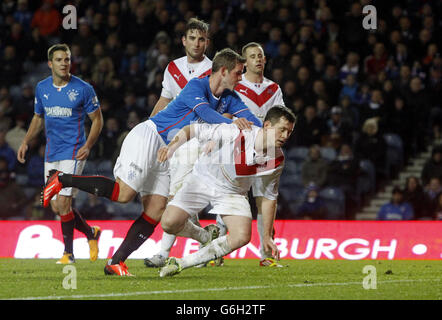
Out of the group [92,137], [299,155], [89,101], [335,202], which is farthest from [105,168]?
[92,137]

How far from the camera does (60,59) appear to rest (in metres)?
9.59

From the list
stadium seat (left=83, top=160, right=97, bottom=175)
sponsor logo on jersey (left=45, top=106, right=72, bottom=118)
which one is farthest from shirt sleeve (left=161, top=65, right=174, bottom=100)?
stadium seat (left=83, top=160, right=97, bottom=175)

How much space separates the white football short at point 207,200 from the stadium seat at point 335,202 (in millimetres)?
5817

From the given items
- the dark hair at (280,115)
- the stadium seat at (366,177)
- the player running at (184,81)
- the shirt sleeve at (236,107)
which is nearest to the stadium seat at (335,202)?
the stadium seat at (366,177)

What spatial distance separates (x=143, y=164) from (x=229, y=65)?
1230mm

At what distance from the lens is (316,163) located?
531 inches

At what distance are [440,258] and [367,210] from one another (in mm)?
3218

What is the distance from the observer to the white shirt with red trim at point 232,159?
7332 mm

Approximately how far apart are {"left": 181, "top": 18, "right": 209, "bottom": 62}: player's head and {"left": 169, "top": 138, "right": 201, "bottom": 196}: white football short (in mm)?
1179

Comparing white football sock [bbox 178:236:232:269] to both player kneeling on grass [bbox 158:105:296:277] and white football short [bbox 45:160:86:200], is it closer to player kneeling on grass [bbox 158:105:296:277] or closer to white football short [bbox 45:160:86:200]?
player kneeling on grass [bbox 158:105:296:277]

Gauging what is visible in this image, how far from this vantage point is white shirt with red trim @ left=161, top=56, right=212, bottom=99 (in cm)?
924

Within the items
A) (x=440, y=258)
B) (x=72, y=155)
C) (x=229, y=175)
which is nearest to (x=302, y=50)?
(x=440, y=258)

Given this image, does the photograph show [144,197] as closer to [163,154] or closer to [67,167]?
[163,154]
